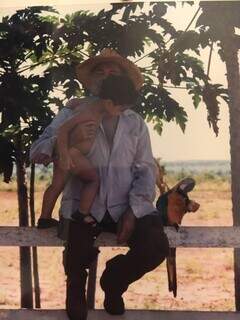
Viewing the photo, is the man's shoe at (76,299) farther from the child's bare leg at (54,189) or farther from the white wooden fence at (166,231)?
the child's bare leg at (54,189)

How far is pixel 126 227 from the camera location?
2359 mm

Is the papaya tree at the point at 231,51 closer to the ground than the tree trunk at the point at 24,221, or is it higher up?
higher up

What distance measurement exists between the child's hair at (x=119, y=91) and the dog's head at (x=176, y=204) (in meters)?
0.48

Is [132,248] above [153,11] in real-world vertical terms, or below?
below

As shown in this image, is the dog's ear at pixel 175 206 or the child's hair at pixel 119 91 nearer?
the child's hair at pixel 119 91

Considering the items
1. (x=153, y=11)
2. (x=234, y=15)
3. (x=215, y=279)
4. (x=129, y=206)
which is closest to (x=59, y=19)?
(x=153, y=11)

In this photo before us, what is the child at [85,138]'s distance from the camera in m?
2.33

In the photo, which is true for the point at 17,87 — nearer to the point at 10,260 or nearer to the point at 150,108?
the point at 150,108

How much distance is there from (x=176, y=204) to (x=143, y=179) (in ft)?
0.86

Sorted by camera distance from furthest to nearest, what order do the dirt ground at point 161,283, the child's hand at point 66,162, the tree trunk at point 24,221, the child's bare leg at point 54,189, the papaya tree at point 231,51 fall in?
the dirt ground at point 161,283, the tree trunk at point 24,221, the papaya tree at point 231,51, the child's bare leg at point 54,189, the child's hand at point 66,162

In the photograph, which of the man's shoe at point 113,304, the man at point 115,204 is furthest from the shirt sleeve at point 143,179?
the man's shoe at point 113,304

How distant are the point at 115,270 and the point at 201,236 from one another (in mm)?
411

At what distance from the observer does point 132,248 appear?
2.37 meters

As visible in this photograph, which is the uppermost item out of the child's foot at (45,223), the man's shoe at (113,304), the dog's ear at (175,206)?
the dog's ear at (175,206)
